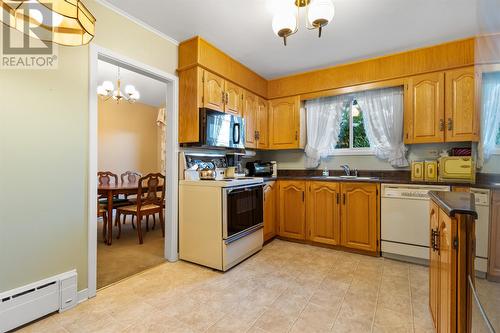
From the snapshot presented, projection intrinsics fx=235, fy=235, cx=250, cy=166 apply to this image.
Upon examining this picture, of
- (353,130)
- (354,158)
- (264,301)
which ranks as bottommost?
(264,301)

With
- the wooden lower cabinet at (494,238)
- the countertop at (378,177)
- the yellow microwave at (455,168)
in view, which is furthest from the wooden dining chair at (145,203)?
the yellow microwave at (455,168)

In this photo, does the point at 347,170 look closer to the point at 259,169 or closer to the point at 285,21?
the point at 259,169

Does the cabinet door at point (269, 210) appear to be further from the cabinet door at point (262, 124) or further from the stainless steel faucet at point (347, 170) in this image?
the stainless steel faucet at point (347, 170)

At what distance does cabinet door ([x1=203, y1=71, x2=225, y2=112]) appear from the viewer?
105 inches

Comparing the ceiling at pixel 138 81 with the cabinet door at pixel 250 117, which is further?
the ceiling at pixel 138 81

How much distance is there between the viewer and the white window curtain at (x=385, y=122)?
304 centimetres

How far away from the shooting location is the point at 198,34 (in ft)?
8.29

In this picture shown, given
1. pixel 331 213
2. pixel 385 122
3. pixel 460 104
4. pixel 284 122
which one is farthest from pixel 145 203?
pixel 460 104

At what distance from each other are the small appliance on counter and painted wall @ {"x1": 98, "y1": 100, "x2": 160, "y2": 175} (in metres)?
3.32

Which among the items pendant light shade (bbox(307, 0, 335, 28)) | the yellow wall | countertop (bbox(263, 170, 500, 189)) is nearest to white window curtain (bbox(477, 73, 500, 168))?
countertop (bbox(263, 170, 500, 189))

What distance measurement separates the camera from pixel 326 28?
238 centimetres

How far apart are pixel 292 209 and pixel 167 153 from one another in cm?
183

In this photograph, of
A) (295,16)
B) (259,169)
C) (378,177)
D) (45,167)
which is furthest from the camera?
(259,169)

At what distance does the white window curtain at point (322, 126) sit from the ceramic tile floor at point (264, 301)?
161cm
